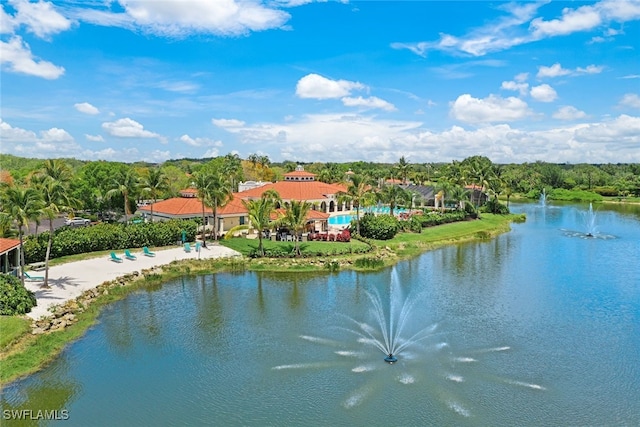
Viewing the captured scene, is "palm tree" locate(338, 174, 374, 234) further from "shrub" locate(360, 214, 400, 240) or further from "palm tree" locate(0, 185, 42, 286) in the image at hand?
"palm tree" locate(0, 185, 42, 286)

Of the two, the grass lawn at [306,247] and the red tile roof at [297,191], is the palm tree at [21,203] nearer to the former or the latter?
the grass lawn at [306,247]

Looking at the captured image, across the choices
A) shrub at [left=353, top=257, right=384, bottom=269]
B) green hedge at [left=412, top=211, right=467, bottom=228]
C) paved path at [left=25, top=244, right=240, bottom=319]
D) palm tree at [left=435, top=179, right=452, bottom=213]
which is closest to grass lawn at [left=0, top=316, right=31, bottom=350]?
paved path at [left=25, top=244, right=240, bottom=319]

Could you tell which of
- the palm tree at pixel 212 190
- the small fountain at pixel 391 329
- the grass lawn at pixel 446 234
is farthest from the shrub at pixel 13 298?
the grass lawn at pixel 446 234

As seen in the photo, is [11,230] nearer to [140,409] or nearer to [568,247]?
[140,409]

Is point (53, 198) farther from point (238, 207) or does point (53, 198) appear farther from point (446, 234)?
point (446, 234)

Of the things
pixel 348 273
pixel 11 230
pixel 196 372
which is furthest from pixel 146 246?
pixel 196 372

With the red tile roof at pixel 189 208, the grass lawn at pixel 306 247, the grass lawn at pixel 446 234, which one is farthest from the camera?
the red tile roof at pixel 189 208
